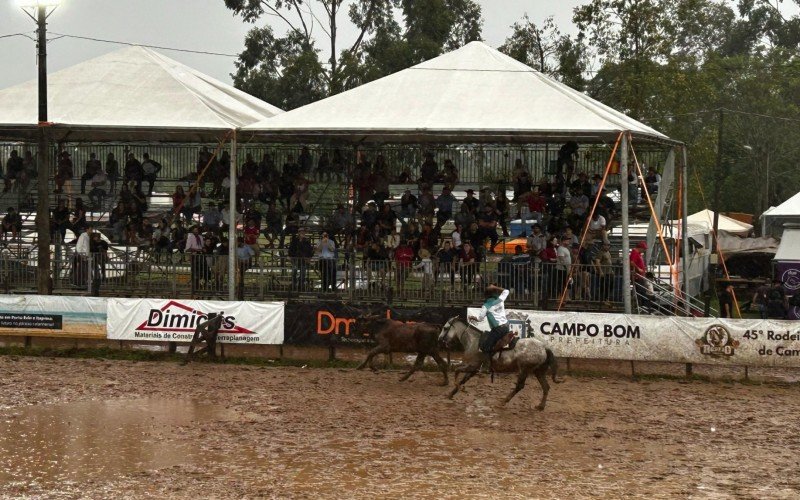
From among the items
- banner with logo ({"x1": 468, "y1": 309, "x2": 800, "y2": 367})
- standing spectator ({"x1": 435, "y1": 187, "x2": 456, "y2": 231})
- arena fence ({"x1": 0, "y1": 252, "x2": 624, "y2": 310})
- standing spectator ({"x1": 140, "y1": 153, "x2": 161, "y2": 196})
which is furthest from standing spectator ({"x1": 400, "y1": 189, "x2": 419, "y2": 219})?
banner with logo ({"x1": 468, "y1": 309, "x2": 800, "y2": 367})

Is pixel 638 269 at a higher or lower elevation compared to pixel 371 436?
higher

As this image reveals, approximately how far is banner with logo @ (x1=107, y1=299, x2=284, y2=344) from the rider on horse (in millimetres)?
6045

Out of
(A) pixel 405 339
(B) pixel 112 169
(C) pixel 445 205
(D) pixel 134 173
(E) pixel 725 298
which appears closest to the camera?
(A) pixel 405 339

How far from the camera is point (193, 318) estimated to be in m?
23.0

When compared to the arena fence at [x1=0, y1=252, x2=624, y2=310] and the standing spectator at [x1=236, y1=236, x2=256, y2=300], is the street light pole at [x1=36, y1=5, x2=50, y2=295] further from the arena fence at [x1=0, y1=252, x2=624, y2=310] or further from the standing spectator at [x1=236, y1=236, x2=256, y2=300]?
the standing spectator at [x1=236, y1=236, x2=256, y2=300]

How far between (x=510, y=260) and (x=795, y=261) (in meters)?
9.94

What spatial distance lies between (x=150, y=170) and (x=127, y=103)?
18.9 feet

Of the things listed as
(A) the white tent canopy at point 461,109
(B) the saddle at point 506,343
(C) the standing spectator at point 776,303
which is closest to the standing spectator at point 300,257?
(A) the white tent canopy at point 461,109

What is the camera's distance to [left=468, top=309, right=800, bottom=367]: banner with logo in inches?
838

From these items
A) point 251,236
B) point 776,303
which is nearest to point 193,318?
point 251,236

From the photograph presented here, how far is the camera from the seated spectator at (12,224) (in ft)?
98.8

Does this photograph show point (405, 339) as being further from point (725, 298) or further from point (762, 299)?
point (725, 298)

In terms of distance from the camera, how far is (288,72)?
58.6m

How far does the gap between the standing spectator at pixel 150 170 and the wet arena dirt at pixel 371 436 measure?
1103 cm
